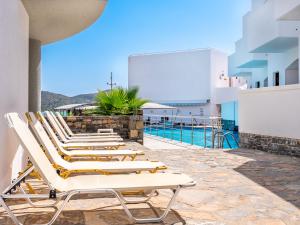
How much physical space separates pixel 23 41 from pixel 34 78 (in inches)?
124

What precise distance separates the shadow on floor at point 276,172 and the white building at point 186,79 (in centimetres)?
2677

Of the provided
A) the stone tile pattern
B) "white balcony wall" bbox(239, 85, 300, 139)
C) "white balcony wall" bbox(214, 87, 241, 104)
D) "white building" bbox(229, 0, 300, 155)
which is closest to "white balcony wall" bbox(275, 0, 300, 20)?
"white building" bbox(229, 0, 300, 155)

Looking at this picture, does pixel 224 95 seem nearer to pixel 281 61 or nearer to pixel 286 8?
pixel 281 61

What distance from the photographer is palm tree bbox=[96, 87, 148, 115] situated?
37.8 feet

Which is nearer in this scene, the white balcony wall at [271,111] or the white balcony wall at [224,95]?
the white balcony wall at [271,111]

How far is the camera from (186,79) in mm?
35438

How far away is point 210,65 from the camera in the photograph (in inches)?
1367

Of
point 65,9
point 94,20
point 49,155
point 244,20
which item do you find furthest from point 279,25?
point 49,155

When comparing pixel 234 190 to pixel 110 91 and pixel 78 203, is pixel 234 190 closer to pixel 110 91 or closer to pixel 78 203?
pixel 78 203

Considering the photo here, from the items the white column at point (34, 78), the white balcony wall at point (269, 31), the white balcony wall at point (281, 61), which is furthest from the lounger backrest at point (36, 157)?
the white balcony wall at point (281, 61)

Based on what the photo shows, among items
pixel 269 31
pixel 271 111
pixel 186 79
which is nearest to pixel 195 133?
pixel 269 31

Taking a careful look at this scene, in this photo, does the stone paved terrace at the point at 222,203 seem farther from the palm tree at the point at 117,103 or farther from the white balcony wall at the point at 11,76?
the palm tree at the point at 117,103

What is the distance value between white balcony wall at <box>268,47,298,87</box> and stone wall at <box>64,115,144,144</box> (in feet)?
28.9

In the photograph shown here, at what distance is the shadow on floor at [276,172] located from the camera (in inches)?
175
